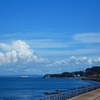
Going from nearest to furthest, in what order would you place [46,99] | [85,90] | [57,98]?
[46,99], [57,98], [85,90]

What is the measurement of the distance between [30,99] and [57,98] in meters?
35.5

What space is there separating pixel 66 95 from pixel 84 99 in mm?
3344

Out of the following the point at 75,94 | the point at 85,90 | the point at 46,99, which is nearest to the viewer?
the point at 46,99

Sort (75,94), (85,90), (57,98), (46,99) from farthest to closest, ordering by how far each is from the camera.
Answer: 1. (85,90)
2. (75,94)
3. (57,98)
4. (46,99)

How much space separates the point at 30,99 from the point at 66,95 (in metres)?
32.3

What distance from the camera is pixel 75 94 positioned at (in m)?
46.8

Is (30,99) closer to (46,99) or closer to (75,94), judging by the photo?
(75,94)

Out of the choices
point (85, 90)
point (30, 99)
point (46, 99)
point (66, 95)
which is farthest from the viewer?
point (30, 99)

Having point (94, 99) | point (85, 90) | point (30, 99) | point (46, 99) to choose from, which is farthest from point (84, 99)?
point (30, 99)

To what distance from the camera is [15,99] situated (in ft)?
242

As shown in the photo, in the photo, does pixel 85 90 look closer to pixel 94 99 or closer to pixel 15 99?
pixel 94 99

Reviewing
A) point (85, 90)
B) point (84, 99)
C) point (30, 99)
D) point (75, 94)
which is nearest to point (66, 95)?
point (84, 99)

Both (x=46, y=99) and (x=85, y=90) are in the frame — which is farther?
(x=85, y=90)

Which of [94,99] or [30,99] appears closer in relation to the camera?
[94,99]
